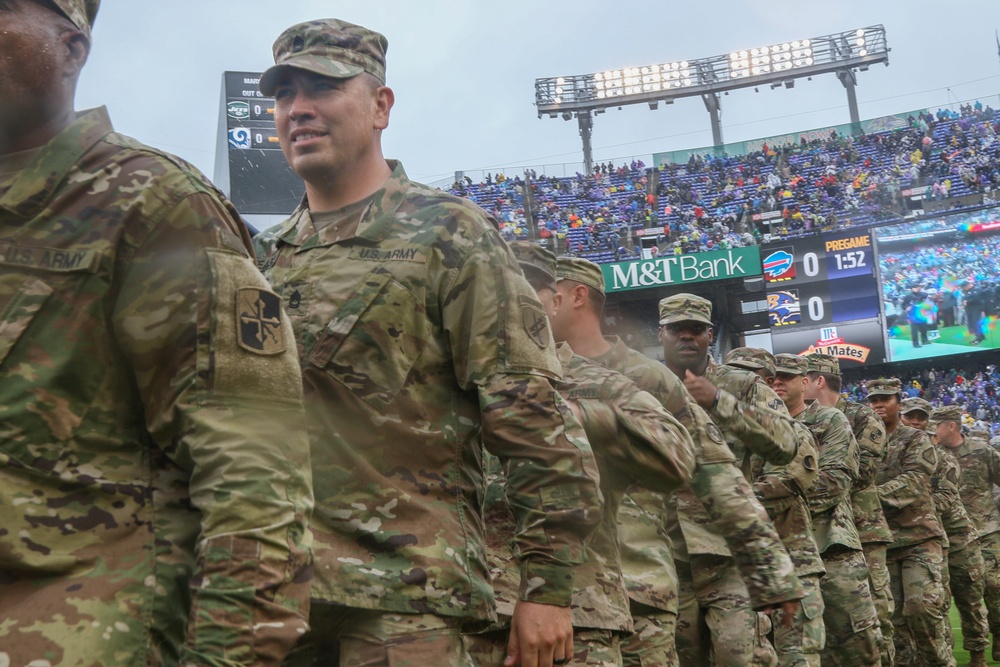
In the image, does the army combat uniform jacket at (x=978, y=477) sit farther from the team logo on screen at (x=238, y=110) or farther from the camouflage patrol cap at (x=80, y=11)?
the camouflage patrol cap at (x=80, y=11)

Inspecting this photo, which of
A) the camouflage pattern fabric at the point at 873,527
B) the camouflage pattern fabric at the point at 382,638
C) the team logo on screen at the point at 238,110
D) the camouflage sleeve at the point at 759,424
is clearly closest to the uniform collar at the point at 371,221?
the camouflage pattern fabric at the point at 382,638

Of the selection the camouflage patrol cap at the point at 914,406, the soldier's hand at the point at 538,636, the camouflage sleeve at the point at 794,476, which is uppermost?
the soldier's hand at the point at 538,636

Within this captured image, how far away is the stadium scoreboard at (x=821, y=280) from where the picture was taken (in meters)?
36.5

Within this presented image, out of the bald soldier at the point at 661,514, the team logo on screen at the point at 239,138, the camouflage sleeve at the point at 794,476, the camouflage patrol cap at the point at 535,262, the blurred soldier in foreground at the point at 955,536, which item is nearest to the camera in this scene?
the camouflage patrol cap at the point at 535,262

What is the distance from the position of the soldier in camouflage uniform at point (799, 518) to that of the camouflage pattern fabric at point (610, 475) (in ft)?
11.6

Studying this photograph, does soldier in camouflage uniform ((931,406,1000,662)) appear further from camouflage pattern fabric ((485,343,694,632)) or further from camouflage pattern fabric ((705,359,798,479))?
camouflage pattern fabric ((485,343,694,632))

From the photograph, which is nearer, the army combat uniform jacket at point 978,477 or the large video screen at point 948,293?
the army combat uniform jacket at point 978,477

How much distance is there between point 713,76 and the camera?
52344 millimetres

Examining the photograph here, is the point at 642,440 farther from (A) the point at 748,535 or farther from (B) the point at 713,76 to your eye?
(B) the point at 713,76

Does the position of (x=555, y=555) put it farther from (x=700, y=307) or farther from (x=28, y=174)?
(x=700, y=307)

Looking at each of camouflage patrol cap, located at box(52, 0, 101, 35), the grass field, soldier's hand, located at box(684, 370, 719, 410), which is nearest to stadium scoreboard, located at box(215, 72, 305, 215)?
the grass field

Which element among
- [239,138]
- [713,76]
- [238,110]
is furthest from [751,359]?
[713,76]

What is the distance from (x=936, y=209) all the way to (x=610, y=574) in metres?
36.1

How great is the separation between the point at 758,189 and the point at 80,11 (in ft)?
137
